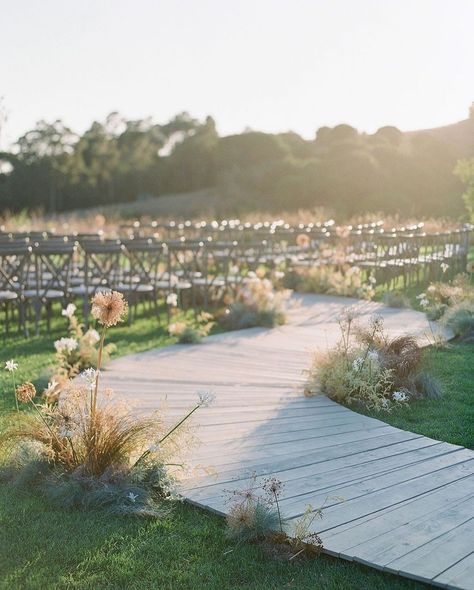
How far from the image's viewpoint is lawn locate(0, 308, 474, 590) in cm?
327

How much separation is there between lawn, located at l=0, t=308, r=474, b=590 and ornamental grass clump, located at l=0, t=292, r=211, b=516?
0.37 feet

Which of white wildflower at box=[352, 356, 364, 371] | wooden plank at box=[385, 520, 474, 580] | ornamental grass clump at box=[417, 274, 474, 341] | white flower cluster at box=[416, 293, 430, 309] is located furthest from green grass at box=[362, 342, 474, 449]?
wooden plank at box=[385, 520, 474, 580]

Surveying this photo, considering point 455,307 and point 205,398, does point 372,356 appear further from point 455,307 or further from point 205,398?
point 455,307

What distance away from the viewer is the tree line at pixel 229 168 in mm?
37719

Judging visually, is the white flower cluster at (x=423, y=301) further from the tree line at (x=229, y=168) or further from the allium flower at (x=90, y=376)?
the tree line at (x=229, y=168)

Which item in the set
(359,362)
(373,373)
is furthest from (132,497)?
(373,373)

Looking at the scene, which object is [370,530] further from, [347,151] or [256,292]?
[347,151]

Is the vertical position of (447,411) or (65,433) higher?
(65,433)

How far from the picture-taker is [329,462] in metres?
4.54

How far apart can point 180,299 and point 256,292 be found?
2.21 meters

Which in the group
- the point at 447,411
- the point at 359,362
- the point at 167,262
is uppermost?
the point at 167,262

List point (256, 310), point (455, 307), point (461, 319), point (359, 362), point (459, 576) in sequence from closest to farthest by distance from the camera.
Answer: point (459, 576), point (359, 362), point (461, 319), point (455, 307), point (256, 310)

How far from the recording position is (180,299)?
12.0 metres

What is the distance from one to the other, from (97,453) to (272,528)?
1087 mm
